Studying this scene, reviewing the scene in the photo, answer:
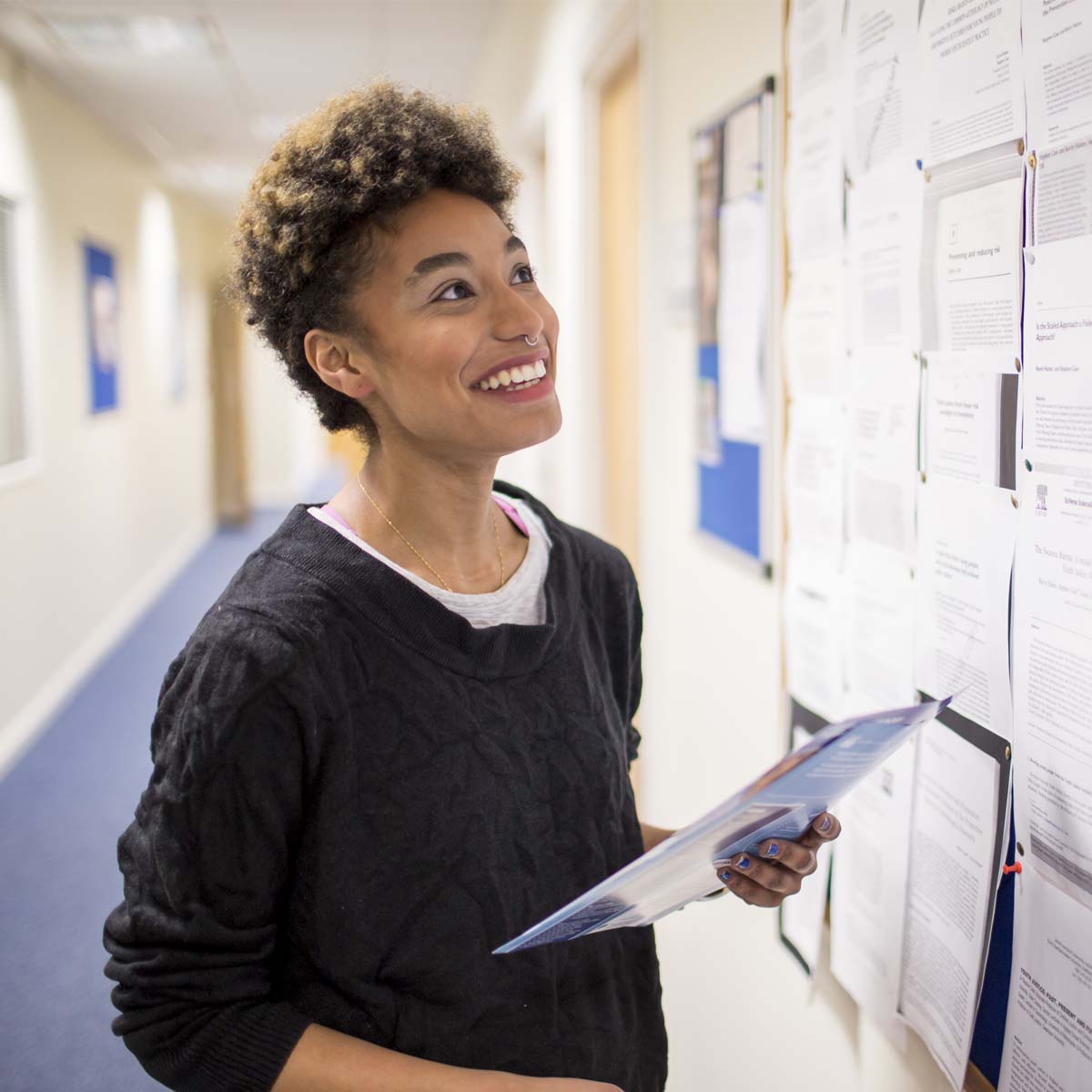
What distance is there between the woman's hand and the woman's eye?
56cm

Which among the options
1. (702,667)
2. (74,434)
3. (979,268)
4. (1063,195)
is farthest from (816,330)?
(74,434)

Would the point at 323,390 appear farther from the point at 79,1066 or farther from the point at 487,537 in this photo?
the point at 79,1066

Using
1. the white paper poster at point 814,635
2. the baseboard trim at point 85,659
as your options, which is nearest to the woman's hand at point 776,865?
the white paper poster at point 814,635

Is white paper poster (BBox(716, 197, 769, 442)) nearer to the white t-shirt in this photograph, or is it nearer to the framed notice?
the framed notice

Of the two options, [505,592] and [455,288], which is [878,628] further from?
[455,288]

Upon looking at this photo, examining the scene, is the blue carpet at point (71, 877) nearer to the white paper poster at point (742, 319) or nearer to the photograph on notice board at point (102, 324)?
the photograph on notice board at point (102, 324)

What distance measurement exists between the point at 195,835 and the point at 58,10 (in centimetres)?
445

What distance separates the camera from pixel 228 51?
16.3 ft

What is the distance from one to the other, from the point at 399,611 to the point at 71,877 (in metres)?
2.86

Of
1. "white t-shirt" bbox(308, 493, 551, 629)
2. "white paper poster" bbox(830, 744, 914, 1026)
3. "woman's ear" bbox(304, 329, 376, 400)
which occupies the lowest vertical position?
"white paper poster" bbox(830, 744, 914, 1026)

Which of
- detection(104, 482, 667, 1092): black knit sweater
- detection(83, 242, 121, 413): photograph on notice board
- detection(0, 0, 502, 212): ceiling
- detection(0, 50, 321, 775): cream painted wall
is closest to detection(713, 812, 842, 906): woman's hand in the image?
detection(104, 482, 667, 1092): black knit sweater

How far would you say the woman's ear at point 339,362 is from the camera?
42.2 inches

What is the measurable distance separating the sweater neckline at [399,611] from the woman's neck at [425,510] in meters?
0.07

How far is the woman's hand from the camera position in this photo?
3.05ft
